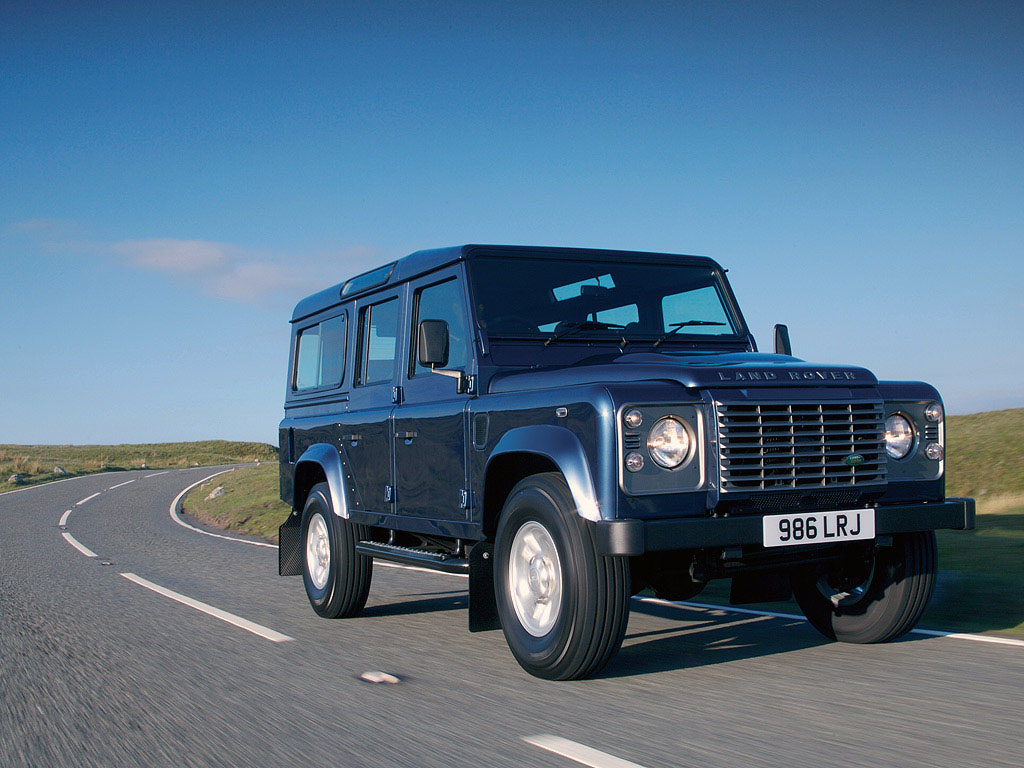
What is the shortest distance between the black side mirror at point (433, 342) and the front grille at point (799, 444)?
1.85 m

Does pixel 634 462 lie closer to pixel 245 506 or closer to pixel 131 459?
pixel 245 506

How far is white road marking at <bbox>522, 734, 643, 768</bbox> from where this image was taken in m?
3.79

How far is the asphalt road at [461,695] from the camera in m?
4.07

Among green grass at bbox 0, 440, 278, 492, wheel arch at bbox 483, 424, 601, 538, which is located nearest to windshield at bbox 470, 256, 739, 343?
wheel arch at bbox 483, 424, 601, 538

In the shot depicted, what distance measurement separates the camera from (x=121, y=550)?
50.5ft

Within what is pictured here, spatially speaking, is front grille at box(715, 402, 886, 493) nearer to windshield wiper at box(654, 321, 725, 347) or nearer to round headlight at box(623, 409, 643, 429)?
round headlight at box(623, 409, 643, 429)

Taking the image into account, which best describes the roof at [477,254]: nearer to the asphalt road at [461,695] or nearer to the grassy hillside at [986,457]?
the asphalt road at [461,695]

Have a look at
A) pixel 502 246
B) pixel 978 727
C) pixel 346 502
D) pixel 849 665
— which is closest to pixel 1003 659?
pixel 849 665

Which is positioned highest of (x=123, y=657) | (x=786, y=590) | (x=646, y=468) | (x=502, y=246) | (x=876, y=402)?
(x=502, y=246)

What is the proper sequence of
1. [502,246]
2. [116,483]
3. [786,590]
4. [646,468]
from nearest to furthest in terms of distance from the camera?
[646,468] → [786,590] → [502,246] → [116,483]

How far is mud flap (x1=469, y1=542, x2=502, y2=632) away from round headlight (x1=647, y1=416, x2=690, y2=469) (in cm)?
134

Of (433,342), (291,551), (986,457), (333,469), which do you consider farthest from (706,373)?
(986,457)

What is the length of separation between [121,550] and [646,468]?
1238 cm

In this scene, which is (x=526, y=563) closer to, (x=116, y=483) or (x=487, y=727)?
(x=487, y=727)
